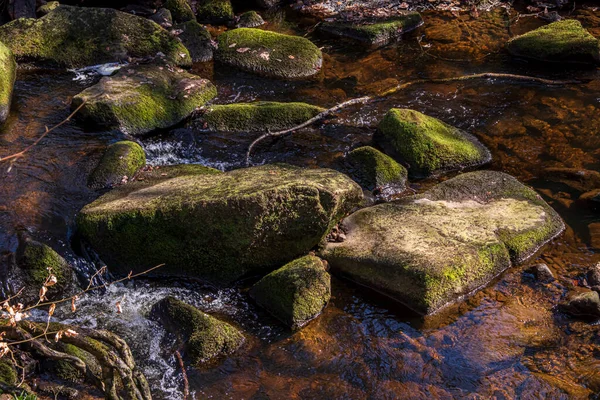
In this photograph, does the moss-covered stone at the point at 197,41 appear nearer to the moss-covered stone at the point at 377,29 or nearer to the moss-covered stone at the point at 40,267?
the moss-covered stone at the point at 377,29

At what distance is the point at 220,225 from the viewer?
6375 millimetres

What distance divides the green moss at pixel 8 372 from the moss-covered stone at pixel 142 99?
181 inches

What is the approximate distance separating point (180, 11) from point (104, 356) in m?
11.2

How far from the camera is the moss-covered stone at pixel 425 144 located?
28.4ft

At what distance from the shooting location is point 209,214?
6348 millimetres

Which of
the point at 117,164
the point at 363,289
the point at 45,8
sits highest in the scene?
the point at 45,8

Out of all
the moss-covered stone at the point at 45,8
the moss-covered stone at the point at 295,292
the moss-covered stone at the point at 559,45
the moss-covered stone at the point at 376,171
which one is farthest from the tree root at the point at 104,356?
the moss-covered stone at the point at 559,45

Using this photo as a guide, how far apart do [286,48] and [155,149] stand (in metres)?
4.00

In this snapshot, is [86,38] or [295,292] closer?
[295,292]

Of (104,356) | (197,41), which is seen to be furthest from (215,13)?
(104,356)

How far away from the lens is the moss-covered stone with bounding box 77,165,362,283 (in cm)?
635

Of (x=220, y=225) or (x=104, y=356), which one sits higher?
(x=104, y=356)

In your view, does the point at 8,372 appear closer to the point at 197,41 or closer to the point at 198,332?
the point at 198,332

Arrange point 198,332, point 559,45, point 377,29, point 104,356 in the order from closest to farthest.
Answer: point 104,356
point 198,332
point 559,45
point 377,29
